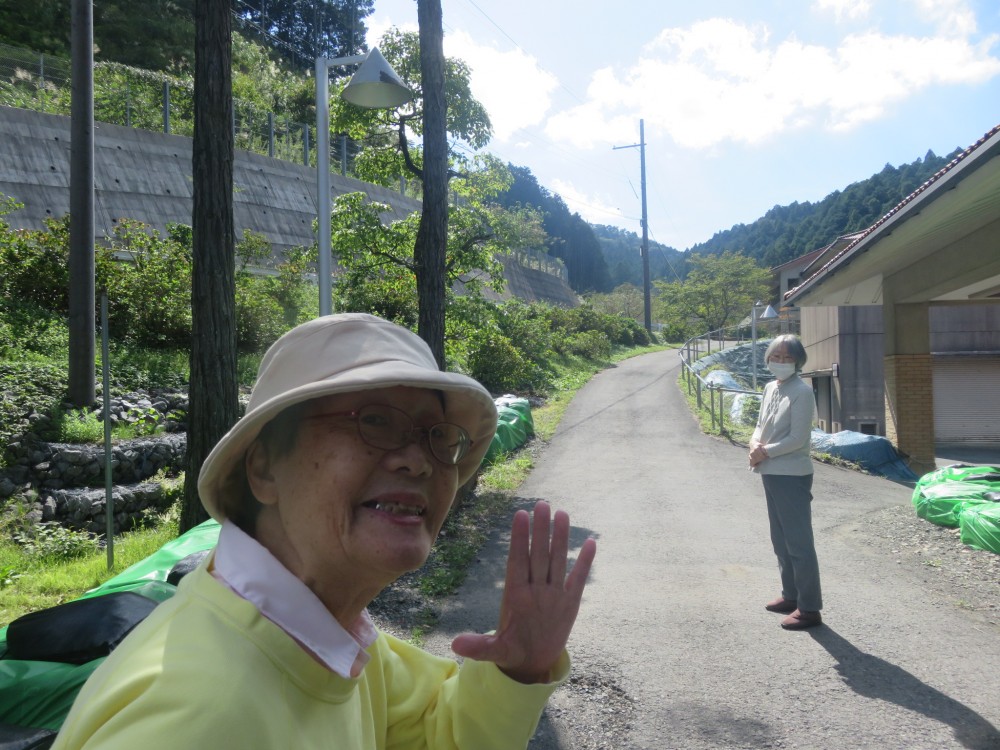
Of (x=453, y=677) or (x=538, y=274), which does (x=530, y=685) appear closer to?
(x=453, y=677)

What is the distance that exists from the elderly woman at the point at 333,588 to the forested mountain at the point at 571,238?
233 feet

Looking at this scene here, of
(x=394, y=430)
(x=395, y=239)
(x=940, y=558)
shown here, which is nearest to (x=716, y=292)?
(x=395, y=239)

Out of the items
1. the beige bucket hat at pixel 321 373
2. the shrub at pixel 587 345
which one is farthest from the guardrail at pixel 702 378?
the beige bucket hat at pixel 321 373

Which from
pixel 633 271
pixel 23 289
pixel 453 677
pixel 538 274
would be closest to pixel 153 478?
pixel 23 289

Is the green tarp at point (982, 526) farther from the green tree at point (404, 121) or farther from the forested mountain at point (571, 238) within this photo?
the forested mountain at point (571, 238)

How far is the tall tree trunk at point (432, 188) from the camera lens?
9.35 m

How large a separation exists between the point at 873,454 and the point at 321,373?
516 inches

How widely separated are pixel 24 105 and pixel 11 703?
20.3 meters

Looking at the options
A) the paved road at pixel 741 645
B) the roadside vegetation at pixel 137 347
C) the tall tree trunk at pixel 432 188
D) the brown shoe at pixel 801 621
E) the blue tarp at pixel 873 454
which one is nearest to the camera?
the paved road at pixel 741 645

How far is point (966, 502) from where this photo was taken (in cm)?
783

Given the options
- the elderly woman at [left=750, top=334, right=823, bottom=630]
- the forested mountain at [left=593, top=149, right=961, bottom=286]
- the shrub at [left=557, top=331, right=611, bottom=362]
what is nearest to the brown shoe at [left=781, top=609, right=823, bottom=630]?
the elderly woman at [left=750, top=334, right=823, bottom=630]

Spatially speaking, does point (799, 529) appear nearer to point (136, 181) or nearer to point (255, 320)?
point (255, 320)

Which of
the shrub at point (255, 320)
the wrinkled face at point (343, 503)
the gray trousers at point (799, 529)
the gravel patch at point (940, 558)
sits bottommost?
the gravel patch at point (940, 558)

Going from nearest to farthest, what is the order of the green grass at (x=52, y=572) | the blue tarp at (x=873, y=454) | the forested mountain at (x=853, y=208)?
the green grass at (x=52, y=572) < the blue tarp at (x=873, y=454) < the forested mountain at (x=853, y=208)
